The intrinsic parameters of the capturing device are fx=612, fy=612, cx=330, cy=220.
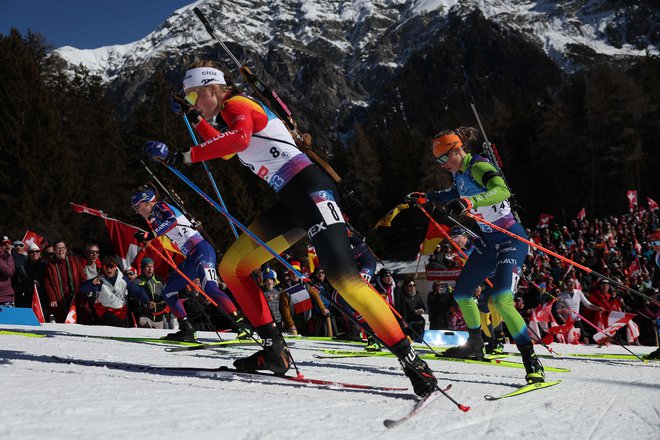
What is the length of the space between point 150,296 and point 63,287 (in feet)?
4.94

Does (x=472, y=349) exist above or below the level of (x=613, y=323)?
above

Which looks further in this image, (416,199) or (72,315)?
(72,315)

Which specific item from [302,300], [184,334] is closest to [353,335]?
[302,300]

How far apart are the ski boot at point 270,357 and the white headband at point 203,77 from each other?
168cm

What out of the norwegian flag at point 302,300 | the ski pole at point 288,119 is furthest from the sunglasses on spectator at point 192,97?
the norwegian flag at point 302,300

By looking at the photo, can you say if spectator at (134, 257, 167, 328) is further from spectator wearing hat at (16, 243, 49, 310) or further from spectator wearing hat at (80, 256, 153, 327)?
spectator wearing hat at (16, 243, 49, 310)

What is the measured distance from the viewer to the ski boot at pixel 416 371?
3.29 m

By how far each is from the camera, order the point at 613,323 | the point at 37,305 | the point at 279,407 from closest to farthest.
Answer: the point at 279,407 < the point at 37,305 < the point at 613,323

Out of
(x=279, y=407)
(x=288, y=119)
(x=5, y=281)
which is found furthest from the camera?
(x=5, y=281)

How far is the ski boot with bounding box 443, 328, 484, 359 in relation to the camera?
630 cm

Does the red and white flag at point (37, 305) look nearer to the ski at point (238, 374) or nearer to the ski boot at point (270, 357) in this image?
the ski at point (238, 374)

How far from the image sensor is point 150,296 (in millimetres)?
10727

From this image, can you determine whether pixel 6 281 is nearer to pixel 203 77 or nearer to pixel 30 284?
pixel 30 284

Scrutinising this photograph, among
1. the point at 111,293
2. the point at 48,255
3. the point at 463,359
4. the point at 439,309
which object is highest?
the point at 48,255
